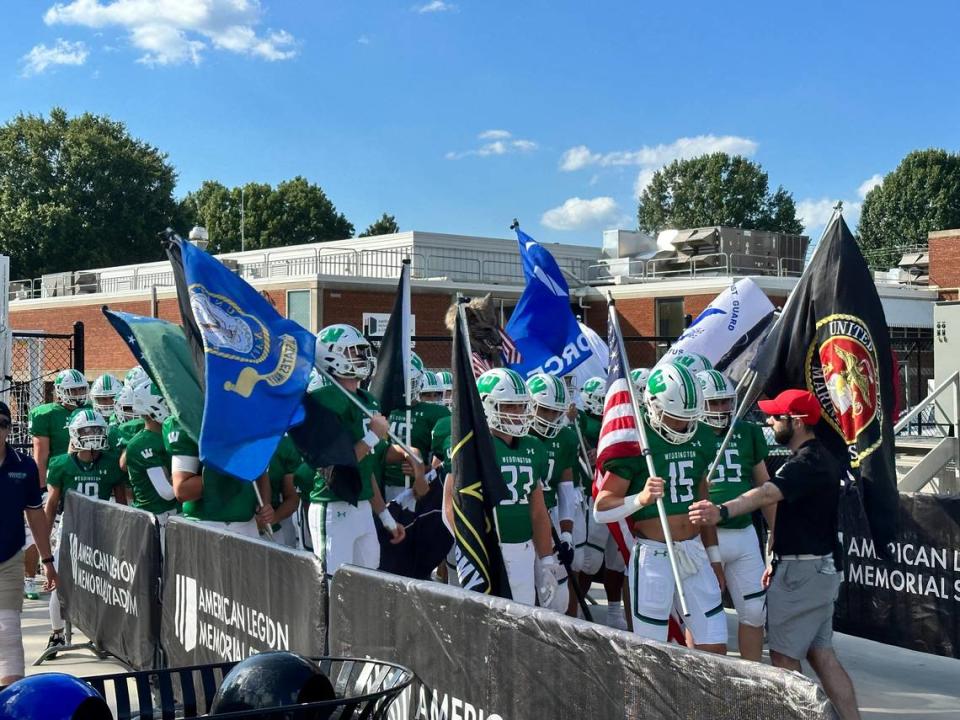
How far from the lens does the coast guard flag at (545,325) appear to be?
1105 centimetres

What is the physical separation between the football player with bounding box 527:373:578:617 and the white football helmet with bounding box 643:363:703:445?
43.2 inches

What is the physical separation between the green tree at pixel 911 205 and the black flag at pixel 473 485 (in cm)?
6776

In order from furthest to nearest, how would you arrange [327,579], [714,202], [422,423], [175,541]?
[714,202], [422,423], [175,541], [327,579]

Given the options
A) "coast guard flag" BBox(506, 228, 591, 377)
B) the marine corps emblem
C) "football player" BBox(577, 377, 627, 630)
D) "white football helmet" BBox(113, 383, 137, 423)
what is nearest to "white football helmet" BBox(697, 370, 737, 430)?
the marine corps emblem

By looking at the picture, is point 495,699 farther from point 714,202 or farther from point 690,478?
point 714,202

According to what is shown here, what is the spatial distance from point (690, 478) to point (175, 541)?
3.22 metres

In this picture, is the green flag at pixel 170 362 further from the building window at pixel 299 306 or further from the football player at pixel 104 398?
the building window at pixel 299 306

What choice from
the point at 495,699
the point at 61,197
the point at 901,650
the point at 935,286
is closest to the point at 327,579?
the point at 495,699

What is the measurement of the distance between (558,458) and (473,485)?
59.5 inches

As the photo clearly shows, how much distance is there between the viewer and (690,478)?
6.74 metres

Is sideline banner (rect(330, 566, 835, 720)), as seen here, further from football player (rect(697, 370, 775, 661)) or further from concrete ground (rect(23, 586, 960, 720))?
concrete ground (rect(23, 586, 960, 720))

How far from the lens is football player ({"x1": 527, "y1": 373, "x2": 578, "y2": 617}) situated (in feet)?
26.1

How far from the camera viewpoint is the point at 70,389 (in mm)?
11508

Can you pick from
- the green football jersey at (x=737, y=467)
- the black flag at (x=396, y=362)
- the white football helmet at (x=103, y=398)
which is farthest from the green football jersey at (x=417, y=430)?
the green football jersey at (x=737, y=467)
